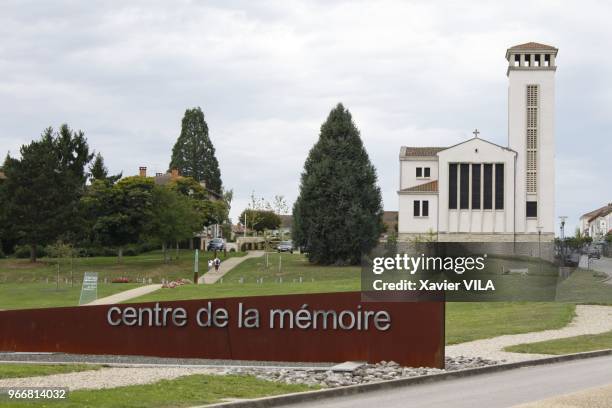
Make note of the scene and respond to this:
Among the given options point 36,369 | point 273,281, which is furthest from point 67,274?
point 36,369

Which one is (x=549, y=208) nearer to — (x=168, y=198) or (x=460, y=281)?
(x=168, y=198)

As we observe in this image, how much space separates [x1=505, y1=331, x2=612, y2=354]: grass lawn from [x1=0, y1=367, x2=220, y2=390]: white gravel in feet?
32.1

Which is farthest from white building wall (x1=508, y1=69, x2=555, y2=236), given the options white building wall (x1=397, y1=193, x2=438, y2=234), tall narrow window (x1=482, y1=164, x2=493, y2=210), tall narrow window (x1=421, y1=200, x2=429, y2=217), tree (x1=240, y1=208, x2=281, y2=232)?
tree (x1=240, y1=208, x2=281, y2=232)

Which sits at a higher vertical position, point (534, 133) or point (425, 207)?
point (534, 133)

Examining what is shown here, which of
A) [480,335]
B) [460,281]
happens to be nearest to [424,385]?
[460,281]

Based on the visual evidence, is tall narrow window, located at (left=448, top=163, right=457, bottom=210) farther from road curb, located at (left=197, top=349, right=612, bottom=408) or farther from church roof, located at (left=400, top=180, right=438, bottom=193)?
road curb, located at (left=197, top=349, right=612, bottom=408)

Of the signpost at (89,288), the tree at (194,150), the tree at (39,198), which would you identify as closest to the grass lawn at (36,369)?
the signpost at (89,288)

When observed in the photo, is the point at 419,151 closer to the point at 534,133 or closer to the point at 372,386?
the point at 534,133

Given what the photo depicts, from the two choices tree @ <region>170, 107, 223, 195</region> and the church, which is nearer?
the church

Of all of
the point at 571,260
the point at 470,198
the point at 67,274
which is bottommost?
the point at 67,274

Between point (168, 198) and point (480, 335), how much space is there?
192 feet

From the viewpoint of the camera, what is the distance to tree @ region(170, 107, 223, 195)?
122812 mm

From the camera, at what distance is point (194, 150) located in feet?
405

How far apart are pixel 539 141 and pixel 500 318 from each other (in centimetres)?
6392
